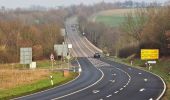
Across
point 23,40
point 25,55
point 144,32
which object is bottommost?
point 25,55

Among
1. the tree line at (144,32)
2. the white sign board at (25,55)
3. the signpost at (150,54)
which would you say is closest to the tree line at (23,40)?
the tree line at (144,32)

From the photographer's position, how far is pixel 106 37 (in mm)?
199375

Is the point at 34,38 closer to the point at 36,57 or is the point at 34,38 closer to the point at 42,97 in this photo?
the point at 36,57

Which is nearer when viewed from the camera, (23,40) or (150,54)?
(150,54)

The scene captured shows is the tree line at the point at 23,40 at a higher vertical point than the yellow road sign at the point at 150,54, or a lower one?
higher

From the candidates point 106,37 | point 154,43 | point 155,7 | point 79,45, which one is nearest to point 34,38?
point 155,7

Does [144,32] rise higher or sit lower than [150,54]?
higher

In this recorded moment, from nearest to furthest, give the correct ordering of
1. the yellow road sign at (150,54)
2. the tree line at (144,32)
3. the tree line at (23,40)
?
the yellow road sign at (150,54)
the tree line at (144,32)
the tree line at (23,40)

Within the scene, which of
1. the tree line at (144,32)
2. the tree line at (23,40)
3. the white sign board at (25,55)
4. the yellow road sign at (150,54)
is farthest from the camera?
the tree line at (23,40)

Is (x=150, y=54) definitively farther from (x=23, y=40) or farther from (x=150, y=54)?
(x=23, y=40)

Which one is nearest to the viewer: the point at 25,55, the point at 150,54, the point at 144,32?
the point at 25,55

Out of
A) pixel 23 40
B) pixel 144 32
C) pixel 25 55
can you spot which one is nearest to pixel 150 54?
pixel 144 32

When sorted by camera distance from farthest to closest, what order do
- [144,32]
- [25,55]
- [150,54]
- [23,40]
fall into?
[23,40] → [144,32] → [150,54] → [25,55]

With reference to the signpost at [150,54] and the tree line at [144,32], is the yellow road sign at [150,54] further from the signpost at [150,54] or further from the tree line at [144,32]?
the tree line at [144,32]
